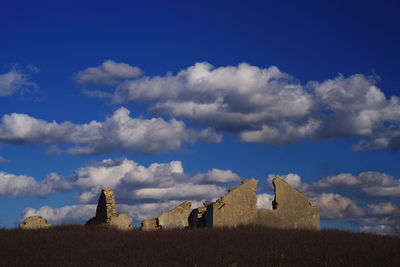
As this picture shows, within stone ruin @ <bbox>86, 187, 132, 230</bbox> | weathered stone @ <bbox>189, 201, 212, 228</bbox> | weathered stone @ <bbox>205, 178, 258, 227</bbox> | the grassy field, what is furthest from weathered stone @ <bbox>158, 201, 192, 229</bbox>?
the grassy field

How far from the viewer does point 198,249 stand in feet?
45.4

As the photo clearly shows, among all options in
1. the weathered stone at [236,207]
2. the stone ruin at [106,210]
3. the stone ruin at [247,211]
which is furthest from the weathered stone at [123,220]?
the weathered stone at [236,207]

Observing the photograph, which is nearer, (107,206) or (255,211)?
(255,211)

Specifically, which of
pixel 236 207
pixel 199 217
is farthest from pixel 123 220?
pixel 236 207

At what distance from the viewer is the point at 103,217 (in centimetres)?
2445

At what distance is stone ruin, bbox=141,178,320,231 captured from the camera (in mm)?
21453

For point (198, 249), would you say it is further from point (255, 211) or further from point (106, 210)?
point (106, 210)

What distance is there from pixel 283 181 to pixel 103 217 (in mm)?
8588

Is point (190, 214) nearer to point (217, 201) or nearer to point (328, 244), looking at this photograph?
point (217, 201)

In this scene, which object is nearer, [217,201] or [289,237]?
[289,237]

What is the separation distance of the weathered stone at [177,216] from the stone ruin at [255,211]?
3.05 feet

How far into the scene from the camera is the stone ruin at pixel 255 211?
2145 cm

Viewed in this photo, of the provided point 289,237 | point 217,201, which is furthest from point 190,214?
point 289,237

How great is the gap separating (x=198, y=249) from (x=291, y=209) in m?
9.57
